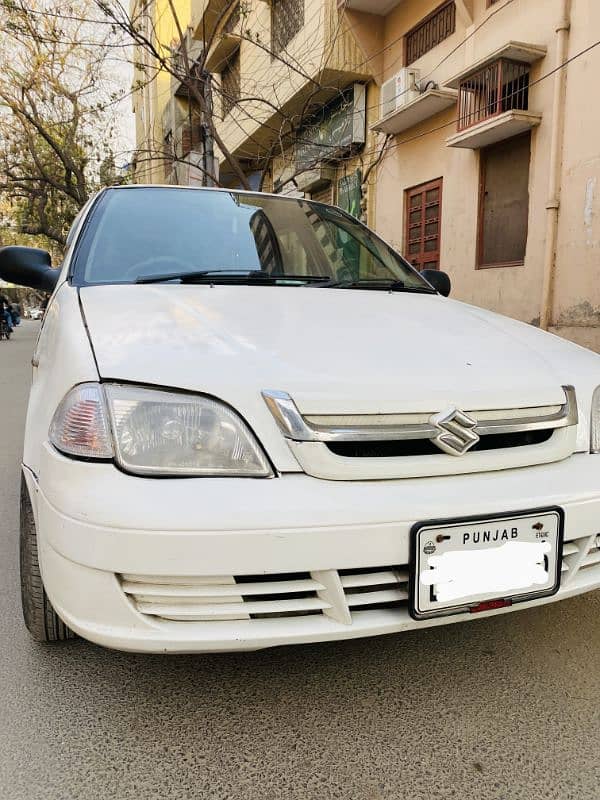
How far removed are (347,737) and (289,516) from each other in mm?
599

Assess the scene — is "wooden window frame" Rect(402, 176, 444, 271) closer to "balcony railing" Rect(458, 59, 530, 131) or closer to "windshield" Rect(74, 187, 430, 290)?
"balcony railing" Rect(458, 59, 530, 131)

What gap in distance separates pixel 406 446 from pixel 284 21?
13039 millimetres

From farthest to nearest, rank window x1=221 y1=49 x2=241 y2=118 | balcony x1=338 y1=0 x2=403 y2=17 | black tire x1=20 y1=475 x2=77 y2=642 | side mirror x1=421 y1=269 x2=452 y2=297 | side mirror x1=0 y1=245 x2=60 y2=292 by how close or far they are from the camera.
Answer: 1. window x1=221 y1=49 x2=241 y2=118
2. balcony x1=338 y1=0 x2=403 y2=17
3. side mirror x1=421 y1=269 x2=452 y2=297
4. side mirror x1=0 y1=245 x2=60 y2=292
5. black tire x1=20 y1=475 x2=77 y2=642

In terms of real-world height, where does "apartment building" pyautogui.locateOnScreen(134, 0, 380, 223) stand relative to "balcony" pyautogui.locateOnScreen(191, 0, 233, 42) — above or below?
below

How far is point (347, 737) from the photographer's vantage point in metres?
1.46

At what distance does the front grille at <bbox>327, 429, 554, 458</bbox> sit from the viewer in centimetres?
139

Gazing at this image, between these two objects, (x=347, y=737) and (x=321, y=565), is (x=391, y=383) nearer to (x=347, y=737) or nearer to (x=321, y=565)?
(x=321, y=565)

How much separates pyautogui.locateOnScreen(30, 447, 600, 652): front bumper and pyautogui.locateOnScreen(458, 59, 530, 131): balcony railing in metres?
7.62

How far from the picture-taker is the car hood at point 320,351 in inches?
55.4

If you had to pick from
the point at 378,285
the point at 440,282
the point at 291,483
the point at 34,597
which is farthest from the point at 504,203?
the point at 34,597

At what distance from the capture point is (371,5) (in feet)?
33.0

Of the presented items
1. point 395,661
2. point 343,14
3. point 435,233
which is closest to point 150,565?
point 395,661

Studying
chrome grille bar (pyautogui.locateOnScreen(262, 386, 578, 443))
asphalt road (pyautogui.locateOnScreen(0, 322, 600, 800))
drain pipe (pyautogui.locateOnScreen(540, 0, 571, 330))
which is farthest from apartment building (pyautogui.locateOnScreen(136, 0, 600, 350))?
chrome grille bar (pyautogui.locateOnScreen(262, 386, 578, 443))

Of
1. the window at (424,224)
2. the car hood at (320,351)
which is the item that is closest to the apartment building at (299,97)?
the window at (424,224)
